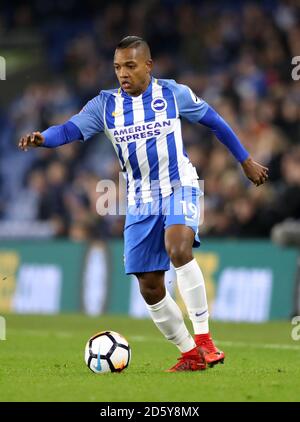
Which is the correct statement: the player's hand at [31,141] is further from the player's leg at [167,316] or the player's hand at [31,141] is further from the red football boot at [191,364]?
the red football boot at [191,364]

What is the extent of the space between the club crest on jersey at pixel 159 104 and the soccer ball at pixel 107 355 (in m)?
1.64

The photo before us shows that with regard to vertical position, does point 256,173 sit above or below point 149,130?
below

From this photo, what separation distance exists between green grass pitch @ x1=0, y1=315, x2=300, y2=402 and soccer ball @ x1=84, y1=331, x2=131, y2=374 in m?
0.08

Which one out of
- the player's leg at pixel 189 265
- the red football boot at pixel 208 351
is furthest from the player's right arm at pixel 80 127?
the red football boot at pixel 208 351

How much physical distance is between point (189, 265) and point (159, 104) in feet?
3.89

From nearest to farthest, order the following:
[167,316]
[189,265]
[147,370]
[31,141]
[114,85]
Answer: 1. [31,141]
2. [189,265]
3. [167,316]
4. [147,370]
5. [114,85]

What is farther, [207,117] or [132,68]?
[207,117]

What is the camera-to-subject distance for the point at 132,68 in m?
7.51

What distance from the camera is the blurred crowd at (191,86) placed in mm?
15047

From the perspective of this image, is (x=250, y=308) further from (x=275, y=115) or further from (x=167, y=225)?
(x=167, y=225)

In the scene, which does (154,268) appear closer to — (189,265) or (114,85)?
(189,265)

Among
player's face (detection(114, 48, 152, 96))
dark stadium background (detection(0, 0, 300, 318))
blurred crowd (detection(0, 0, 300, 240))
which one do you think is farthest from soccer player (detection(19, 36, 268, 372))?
blurred crowd (detection(0, 0, 300, 240))

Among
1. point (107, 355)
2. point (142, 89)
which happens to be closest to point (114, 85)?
point (142, 89)

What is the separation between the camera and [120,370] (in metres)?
7.50
